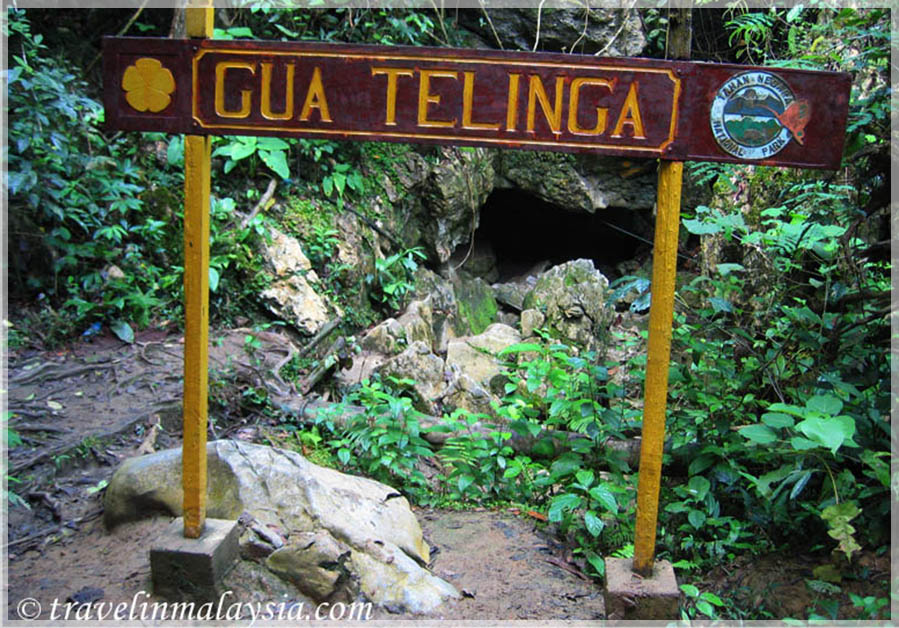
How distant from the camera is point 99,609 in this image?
102 inches

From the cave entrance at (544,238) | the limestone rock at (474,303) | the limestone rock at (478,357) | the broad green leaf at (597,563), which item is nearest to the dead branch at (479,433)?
the broad green leaf at (597,563)

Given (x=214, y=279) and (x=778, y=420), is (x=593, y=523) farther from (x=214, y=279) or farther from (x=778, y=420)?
(x=214, y=279)

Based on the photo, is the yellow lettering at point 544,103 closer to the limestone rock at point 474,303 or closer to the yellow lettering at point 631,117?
the yellow lettering at point 631,117

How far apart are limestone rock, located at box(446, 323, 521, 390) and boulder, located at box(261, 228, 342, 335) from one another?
130 centimetres

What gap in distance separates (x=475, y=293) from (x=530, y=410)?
5.66 m

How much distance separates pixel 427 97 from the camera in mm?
2436

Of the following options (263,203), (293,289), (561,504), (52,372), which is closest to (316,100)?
(561,504)

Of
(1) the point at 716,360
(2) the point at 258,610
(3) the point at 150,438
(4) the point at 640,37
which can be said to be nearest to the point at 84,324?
(3) the point at 150,438

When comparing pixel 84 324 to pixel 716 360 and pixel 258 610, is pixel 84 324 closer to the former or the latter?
pixel 258 610

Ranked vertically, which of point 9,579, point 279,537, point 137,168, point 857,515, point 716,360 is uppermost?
point 137,168

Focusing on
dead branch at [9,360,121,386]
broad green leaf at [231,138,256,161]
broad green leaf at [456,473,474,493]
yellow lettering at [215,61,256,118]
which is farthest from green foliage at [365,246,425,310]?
yellow lettering at [215,61,256,118]

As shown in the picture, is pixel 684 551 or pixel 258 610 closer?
pixel 258 610

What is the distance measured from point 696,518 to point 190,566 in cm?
217

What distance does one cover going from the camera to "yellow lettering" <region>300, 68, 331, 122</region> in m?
2.45
